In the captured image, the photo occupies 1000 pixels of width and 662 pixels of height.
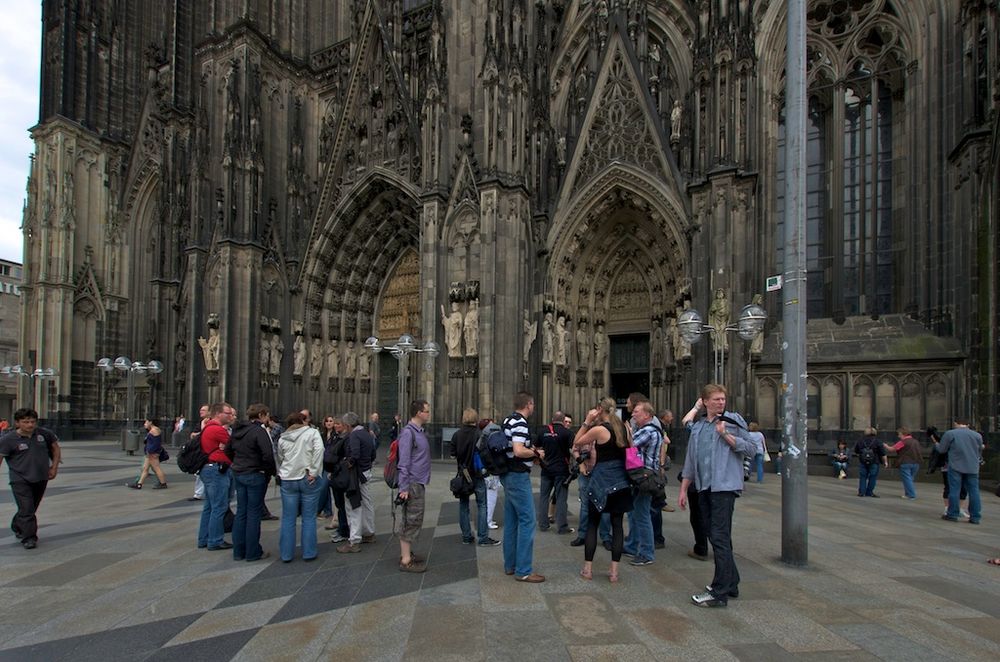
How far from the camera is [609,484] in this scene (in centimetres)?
573

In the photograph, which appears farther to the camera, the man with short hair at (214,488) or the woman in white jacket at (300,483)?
the man with short hair at (214,488)

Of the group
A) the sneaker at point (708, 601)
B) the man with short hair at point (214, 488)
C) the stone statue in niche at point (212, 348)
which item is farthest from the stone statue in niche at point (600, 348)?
the sneaker at point (708, 601)

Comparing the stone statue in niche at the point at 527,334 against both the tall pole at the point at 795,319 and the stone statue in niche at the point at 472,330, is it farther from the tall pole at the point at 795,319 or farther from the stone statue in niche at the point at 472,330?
the tall pole at the point at 795,319

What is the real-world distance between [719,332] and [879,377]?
4945 mm

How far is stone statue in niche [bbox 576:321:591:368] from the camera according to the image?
2242 centimetres

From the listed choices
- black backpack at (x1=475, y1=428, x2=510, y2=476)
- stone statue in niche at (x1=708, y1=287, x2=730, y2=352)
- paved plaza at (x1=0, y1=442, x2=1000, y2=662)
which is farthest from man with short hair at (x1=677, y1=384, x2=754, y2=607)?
stone statue in niche at (x1=708, y1=287, x2=730, y2=352)

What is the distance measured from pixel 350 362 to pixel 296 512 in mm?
21259

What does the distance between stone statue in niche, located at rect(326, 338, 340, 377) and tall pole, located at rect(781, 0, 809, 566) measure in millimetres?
22598

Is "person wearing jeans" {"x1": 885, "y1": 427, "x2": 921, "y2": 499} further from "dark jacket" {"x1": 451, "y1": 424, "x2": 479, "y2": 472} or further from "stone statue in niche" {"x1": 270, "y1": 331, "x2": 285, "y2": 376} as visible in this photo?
"stone statue in niche" {"x1": 270, "y1": 331, "x2": 285, "y2": 376}

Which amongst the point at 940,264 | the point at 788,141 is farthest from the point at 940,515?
the point at 940,264

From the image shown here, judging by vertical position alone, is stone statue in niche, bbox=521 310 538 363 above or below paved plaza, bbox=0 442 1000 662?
above

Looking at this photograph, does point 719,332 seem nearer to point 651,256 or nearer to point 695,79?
point 651,256

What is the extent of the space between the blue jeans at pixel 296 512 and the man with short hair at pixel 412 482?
106 cm

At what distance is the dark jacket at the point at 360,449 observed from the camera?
284 inches
